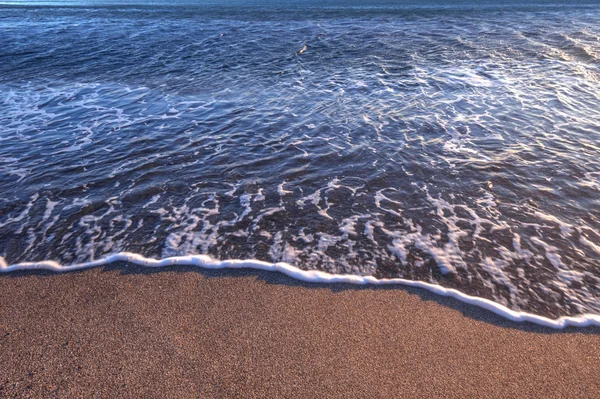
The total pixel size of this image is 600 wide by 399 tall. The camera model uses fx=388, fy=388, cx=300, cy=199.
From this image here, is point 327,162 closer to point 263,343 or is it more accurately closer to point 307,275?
point 307,275

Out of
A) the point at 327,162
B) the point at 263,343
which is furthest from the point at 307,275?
the point at 327,162

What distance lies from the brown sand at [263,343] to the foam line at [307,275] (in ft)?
0.36

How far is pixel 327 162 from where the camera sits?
22.5 feet

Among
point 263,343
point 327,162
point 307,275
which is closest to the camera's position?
point 263,343

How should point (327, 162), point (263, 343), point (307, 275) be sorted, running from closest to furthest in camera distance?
point (263, 343) → point (307, 275) → point (327, 162)

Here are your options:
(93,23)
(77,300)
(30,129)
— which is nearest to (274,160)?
(77,300)

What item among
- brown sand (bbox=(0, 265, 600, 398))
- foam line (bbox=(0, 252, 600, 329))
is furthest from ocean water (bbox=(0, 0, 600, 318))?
brown sand (bbox=(0, 265, 600, 398))

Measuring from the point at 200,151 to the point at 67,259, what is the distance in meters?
3.38

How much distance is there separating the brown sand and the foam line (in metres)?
0.11

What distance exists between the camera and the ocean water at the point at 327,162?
183 inches

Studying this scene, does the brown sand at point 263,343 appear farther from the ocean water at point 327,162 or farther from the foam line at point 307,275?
the ocean water at point 327,162

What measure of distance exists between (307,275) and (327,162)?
2.98 m

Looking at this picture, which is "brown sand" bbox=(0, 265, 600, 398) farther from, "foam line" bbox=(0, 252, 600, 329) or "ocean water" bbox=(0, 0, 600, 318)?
"ocean water" bbox=(0, 0, 600, 318)

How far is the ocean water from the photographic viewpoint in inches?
183
